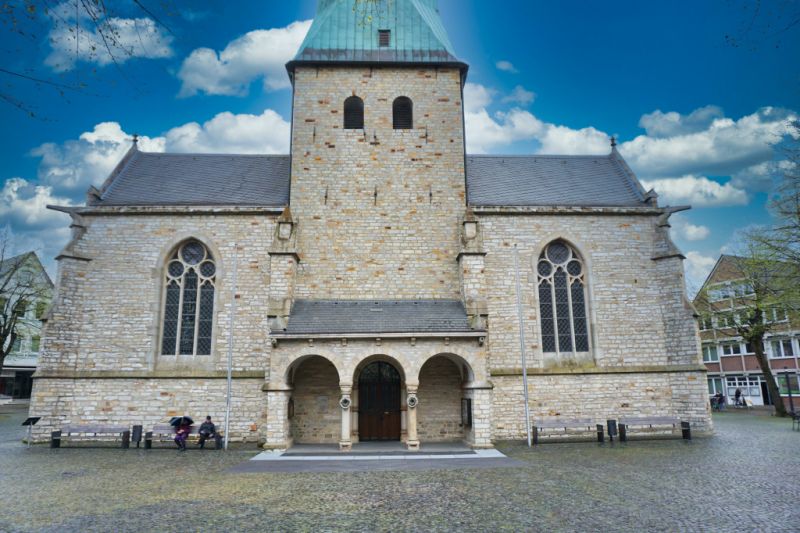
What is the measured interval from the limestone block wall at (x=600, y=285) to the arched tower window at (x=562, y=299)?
362mm

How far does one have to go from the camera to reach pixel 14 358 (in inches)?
1762

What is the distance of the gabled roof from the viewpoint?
2017 centimetres

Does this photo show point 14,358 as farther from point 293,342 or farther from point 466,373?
point 466,373

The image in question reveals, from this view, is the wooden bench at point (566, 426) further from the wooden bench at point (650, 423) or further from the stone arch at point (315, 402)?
the stone arch at point (315, 402)

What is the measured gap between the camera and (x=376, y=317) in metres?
16.6

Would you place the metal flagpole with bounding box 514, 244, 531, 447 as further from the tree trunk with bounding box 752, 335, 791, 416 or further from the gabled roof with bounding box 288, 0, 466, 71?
the tree trunk with bounding box 752, 335, 791, 416

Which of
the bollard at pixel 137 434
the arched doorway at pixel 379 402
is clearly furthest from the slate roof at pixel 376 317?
the bollard at pixel 137 434

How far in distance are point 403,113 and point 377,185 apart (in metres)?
3.48

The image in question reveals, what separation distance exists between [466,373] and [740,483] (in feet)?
26.1

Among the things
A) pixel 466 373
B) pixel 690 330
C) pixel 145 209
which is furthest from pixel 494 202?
pixel 145 209

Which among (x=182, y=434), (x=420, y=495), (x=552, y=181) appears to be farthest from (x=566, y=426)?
(x=182, y=434)

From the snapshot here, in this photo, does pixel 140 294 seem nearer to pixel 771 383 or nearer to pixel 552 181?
pixel 552 181

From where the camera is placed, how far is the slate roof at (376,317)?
52.1 ft

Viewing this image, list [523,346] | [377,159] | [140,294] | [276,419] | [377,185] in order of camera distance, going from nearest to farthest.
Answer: [276,419] < [523,346] < [140,294] < [377,185] < [377,159]
